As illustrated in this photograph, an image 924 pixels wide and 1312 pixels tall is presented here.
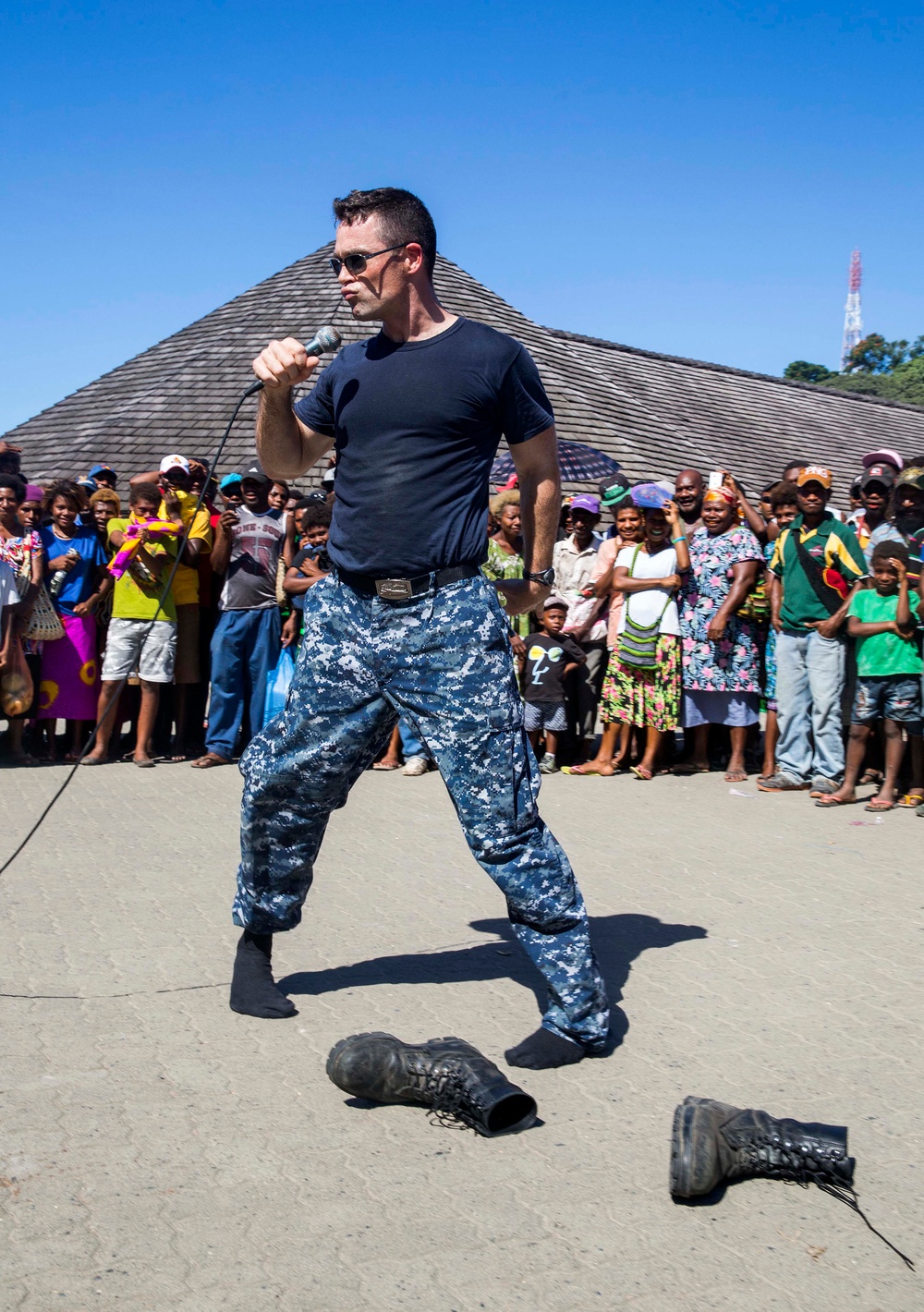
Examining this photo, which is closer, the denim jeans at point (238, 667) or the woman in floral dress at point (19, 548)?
the woman in floral dress at point (19, 548)

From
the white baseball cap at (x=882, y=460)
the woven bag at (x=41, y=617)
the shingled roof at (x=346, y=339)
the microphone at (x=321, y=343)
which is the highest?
the shingled roof at (x=346, y=339)

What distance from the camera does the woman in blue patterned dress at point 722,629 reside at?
912 centimetres

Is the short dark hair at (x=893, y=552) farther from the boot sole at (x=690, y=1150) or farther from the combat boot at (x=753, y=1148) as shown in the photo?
the boot sole at (x=690, y=1150)

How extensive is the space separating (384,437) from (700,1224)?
2.27m

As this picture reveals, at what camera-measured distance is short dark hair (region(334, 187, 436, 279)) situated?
12.4 feet

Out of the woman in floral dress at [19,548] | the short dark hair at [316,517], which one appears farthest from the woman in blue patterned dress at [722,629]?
the woman in floral dress at [19,548]

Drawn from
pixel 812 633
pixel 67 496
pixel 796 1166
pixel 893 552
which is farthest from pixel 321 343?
pixel 67 496

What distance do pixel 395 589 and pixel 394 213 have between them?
1.11 meters

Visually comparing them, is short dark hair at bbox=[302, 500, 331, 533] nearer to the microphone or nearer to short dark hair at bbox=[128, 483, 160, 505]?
short dark hair at bbox=[128, 483, 160, 505]

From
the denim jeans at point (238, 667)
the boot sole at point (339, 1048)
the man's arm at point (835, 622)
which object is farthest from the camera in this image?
the denim jeans at point (238, 667)

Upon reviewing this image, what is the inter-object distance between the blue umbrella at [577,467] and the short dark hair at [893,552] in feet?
14.8

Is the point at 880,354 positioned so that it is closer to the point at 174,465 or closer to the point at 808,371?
the point at 808,371

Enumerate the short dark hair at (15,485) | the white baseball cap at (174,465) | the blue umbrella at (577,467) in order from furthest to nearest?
the blue umbrella at (577,467) → the white baseball cap at (174,465) → the short dark hair at (15,485)

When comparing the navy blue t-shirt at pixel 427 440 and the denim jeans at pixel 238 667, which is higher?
the navy blue t-shirt at pixel 427 440
